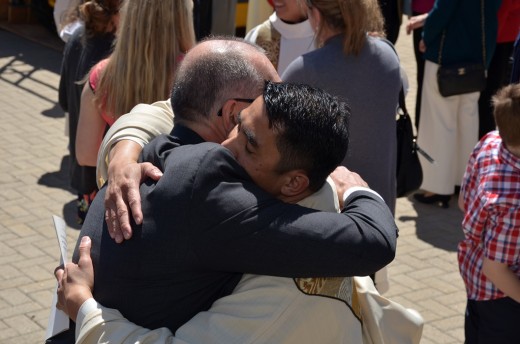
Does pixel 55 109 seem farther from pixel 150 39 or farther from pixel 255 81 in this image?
pixel 255 81

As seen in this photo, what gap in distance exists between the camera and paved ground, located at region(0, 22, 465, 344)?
5500 millimetres

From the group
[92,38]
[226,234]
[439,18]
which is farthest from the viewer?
[439,18]

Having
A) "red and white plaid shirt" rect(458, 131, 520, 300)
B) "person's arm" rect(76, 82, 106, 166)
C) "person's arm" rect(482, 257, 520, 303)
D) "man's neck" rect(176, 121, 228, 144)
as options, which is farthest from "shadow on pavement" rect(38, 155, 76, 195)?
"man's neck" rect(176, 121, 228, 144)

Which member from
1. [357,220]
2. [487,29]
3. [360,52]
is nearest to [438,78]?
[487,29]

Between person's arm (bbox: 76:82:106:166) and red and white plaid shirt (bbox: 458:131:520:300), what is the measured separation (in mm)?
1652

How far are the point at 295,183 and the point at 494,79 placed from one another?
5.48 meters

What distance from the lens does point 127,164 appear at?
257 cm

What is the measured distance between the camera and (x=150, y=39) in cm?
409

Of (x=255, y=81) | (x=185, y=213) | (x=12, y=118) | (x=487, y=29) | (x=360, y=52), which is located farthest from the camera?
(x=12, y=118)

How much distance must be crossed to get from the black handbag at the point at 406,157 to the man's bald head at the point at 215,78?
165cm

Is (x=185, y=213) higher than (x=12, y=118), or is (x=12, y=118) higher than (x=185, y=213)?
(x=185, y=213)

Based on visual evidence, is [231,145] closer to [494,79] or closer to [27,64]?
[494,79]

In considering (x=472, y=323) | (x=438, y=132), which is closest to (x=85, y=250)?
(x=472, y=323)

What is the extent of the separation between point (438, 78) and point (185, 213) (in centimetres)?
497
